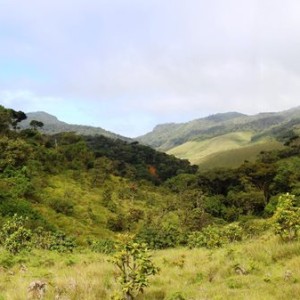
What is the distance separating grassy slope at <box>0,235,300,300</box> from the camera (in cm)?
922

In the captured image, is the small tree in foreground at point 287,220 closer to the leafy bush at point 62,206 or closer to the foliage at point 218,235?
the foliage at point 218,235

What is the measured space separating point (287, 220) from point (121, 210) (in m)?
40.3

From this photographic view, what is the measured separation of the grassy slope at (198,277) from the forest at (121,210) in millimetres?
103

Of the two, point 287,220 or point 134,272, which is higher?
point 287,220

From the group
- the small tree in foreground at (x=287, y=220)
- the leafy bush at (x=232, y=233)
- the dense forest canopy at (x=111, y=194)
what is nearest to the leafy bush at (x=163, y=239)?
the dense forest canopy at (x=111, y=194)

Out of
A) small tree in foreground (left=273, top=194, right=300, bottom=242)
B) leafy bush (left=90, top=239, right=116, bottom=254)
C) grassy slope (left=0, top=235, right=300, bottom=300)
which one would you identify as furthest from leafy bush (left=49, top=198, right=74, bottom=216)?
small tree in foreground (left=273, top=194, right=300, bottom=242)

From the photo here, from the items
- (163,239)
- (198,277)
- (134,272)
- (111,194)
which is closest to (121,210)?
(111,194)

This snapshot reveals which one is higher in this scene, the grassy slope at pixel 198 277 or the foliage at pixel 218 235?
the grassy slope at pixel 198 277

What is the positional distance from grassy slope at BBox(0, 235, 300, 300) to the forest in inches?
4.1

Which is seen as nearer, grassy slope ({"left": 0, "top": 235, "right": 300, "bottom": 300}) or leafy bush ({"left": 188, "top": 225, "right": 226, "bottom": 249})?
grassy slope ({"left": 0, "top": 235, "right": 300, "bottom": 300})

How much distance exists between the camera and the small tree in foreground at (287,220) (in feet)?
41.8

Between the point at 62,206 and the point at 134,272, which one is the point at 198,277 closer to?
the point at 134,272

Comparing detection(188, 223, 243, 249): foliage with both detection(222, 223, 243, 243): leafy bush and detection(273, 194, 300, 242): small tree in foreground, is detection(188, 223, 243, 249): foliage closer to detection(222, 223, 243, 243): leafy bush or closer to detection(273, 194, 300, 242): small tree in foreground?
detection(222, 223, 243, 243): leafy bush

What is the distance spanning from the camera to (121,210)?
171 ft
